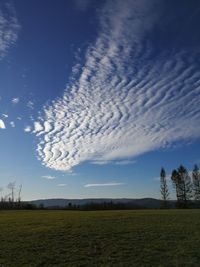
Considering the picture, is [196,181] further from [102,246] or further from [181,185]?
[102,246]

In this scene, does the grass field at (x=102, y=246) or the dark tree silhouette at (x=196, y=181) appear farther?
the dark tree silhouette at (x=196, y=181)

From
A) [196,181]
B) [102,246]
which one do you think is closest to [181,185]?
[196,181]

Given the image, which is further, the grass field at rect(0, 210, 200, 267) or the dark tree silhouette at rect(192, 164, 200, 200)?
the dark tree silhouette at rect(192, 164, 200, 200)

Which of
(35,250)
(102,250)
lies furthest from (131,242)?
(35,250)

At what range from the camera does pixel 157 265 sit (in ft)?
51.2

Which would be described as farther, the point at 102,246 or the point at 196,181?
the point at 196,181

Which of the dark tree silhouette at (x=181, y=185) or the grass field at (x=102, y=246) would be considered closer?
the grass field at (x=102, y=246)

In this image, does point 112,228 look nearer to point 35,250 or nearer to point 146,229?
point 146,229

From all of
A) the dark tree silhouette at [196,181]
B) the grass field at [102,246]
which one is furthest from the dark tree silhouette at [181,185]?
the grass field at [102,246]

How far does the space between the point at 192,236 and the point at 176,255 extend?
6267mm

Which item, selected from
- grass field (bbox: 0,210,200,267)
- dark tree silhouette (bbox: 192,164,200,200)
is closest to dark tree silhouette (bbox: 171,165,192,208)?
dark tree silhouette (bbox: 192,164,200,200)

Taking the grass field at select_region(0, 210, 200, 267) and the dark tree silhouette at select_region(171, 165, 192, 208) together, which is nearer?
the grass field at select_region(0, 210, 200, 267)

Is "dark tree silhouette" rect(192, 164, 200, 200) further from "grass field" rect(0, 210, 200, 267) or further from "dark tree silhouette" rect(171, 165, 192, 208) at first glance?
"grass field" rect(0, 210, 200, 267)

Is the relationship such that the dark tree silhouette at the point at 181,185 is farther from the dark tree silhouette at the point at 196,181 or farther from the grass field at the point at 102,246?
the grass field at the point at 102,246
